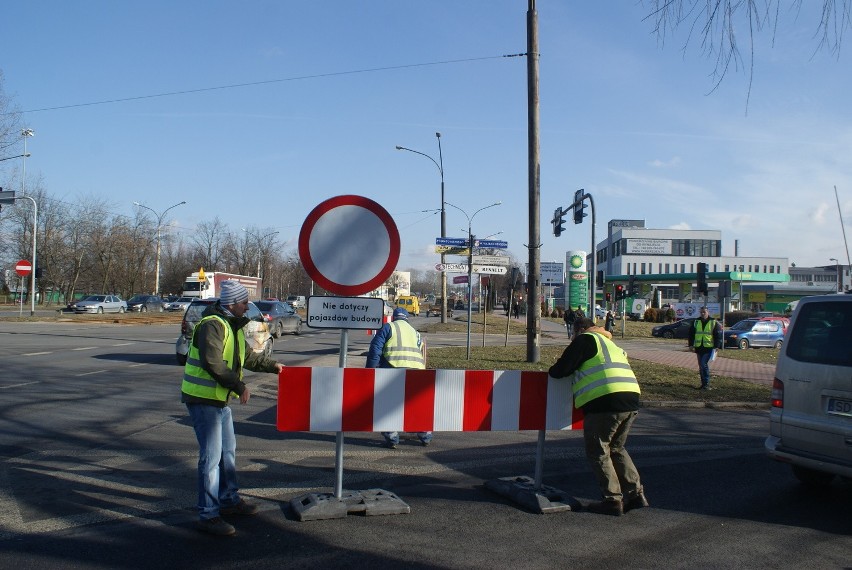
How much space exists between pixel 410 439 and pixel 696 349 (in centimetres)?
894

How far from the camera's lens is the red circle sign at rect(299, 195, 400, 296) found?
18.4 feet

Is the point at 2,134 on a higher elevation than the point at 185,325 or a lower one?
higher

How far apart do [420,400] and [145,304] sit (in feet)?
191

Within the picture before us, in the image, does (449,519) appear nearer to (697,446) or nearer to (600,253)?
(697,446)


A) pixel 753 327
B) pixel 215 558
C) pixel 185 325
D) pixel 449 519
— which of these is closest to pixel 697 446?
pixel 449 519

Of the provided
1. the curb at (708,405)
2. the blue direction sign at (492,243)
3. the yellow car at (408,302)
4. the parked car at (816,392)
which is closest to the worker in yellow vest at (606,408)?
the parked car at (816,392)

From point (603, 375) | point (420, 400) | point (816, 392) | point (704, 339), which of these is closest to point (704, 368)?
point (704, 339)

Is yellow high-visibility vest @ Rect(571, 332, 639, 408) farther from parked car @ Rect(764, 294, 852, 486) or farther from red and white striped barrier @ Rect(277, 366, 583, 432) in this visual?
parked car @ Rect(764, 294, 852, 486)

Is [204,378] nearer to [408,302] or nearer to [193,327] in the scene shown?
[193,327]

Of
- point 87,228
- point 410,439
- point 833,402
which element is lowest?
point 410,439

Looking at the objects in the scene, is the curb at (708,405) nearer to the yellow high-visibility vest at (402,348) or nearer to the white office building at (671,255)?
the yellow high-visibility vest at (402,348)

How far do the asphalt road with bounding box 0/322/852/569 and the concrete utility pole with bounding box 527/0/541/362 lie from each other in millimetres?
6977

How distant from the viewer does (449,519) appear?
18.1 ft

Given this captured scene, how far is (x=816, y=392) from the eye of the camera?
5.99 m
